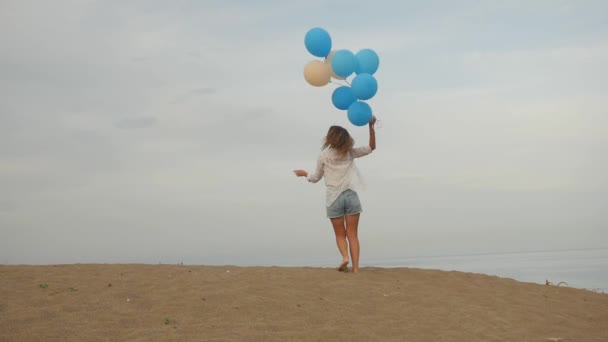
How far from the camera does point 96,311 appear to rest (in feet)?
24.0

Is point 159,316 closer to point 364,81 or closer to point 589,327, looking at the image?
point 364,81

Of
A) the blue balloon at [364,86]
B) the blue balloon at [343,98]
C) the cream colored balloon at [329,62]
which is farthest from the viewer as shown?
the cream colored balloon at [329,62]

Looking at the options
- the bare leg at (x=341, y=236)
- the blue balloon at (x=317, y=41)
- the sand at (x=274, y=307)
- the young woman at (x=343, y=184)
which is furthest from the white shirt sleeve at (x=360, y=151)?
the sand at (x=274, y=307)

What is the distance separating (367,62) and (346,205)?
216 cm

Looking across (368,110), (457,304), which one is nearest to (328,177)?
(368,110)

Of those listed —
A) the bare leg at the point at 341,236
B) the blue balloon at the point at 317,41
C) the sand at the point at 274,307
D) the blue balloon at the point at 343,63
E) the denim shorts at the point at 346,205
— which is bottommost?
the sand at the point at 274,307

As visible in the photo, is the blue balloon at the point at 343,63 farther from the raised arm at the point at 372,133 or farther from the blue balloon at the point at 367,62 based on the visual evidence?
the raised arm at the point at 372,133

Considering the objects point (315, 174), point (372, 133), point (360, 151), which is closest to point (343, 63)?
point (372, 133)

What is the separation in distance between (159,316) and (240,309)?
911 mm

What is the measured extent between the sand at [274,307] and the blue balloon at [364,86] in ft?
8.53

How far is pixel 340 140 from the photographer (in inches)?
384

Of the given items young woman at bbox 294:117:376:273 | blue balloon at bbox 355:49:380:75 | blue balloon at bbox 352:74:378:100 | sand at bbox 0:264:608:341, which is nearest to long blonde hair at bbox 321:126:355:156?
young woman at bbox 294:117:376:273

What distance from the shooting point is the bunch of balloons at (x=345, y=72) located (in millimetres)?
9461

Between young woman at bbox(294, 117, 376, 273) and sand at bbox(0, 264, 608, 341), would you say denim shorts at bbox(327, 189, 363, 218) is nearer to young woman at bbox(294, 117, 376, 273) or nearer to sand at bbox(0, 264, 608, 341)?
young woman at bbox(294, 117, 376, 273)
